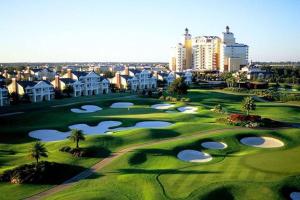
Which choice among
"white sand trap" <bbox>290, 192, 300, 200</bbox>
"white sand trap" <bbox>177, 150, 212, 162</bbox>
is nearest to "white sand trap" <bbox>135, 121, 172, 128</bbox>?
"white sand trap" <bbox>177, 150, 212, 162</bbox>

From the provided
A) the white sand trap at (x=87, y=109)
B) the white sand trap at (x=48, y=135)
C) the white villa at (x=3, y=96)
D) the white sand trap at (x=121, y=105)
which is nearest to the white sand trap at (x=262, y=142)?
the white sand trap at (x=48, y=135)

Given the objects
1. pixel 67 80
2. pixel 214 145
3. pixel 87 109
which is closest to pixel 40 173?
pixel 214 145

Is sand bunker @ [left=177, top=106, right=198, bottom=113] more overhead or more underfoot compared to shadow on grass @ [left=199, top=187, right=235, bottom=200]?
more overhead

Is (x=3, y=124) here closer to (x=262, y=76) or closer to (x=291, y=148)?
(x=291, y=148)

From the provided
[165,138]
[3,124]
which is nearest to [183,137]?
[165,138]

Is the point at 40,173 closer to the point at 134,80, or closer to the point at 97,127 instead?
the point at 97,127

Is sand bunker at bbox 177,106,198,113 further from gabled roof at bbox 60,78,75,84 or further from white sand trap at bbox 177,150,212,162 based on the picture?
gabled roof at bbox 60,78,75,84
